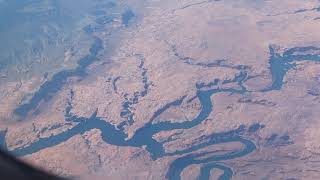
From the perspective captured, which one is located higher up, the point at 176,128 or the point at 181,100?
the point at 181,100

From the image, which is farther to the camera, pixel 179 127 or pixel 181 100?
pixel 181 100

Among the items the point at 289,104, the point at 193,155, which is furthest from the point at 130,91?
the point at 289,104

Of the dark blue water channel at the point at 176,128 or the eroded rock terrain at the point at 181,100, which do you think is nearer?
the eroded rock terrain at the point at 181,100

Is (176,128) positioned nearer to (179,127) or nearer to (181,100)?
(179,127)

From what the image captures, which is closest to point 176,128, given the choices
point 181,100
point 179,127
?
point 179,127

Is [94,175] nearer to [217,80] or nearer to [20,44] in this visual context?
[217,80]

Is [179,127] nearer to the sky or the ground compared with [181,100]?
nearer to the ground

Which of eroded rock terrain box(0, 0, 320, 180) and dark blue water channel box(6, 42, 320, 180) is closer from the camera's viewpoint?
eroded rock terrain box(0, 0, 320, 180)

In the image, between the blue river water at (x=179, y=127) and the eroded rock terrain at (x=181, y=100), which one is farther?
the blue river water at (x=179, y=127)

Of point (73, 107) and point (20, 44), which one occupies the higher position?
point (20, 44)

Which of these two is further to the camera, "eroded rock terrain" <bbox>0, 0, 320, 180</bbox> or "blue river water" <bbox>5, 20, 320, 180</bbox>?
"blue river water" <bbox>5, 20, 320, 180</bbox>

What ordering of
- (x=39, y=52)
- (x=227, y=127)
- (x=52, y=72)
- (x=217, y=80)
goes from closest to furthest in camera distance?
(x=227, y=127)
(x=217, y=80)
(x=52, y=72)
(x=39, y=52)
